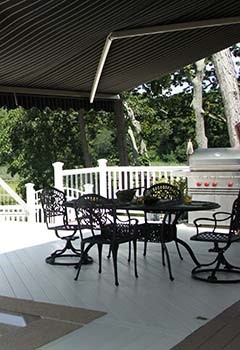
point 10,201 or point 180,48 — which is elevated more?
point 180,48

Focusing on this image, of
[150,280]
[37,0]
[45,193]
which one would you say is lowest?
[150,280]

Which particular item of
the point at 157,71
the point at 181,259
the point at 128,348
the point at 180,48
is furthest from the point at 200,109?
the point at 128,348

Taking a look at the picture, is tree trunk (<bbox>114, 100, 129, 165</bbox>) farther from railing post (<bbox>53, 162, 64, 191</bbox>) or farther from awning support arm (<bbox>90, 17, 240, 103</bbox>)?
awning support arm (<bbox>90, 17, 240, 103</bbox>)

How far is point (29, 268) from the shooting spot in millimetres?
5746

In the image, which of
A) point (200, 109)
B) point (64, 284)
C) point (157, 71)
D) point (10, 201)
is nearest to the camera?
point (64, 284)

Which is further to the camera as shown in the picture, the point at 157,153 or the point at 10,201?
the point at 157,153

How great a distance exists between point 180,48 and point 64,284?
382 centimetres

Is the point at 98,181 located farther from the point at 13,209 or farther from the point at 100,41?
the point at 100,41

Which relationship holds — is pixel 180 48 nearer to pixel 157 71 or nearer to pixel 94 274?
pixel 157 71

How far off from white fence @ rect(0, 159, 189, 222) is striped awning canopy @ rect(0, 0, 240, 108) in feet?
4.85

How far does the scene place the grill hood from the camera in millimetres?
8102

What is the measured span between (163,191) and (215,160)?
2.14 meters

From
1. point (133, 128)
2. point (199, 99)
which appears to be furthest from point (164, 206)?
point (133, 128)

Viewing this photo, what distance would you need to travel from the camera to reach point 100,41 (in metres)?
6.24
